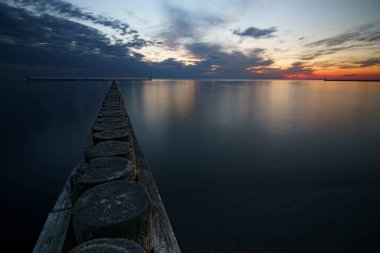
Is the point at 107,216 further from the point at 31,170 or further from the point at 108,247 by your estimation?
the point at 31,170

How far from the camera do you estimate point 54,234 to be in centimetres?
235

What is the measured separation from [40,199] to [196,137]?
325 inches

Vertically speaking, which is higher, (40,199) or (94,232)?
(94,232)

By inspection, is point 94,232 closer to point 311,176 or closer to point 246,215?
point 246,215

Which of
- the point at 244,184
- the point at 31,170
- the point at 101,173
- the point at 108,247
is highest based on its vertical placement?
the point at 101,173

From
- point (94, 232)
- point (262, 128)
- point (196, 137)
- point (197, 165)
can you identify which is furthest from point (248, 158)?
point (94, 232)

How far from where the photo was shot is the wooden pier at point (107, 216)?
1.79 meters

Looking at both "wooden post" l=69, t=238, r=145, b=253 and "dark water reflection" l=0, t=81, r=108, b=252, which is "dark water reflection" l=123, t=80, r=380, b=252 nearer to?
"wooden post" l=69, t=238, r=145, b=253

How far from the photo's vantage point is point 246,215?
18.1 ft

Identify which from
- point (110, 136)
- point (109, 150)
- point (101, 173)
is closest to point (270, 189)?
point (110, 136)

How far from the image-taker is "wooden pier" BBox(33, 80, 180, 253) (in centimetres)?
179

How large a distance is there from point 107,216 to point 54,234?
99 cm

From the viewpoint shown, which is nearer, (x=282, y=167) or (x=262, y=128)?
(x=282, y=167)

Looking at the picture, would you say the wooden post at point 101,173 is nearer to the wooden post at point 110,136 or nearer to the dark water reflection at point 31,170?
the wooden post at point 110,136
